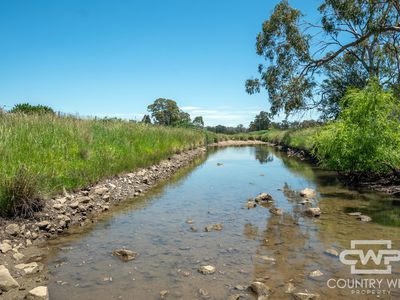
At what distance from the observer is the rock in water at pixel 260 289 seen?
213 inches

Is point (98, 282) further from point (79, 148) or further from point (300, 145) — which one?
point (300, 145)

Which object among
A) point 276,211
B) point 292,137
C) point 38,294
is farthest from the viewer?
point 292,137

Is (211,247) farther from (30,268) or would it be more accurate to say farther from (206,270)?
(30,268)

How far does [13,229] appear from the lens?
736 cm

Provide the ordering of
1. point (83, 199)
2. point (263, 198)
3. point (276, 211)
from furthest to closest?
1. point (263, 198)
2. point (276, 211)
3. point (83, 199)

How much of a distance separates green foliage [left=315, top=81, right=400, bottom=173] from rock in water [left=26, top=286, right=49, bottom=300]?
40.5 ft

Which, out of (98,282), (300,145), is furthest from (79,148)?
(300,145)

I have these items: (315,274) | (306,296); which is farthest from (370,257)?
(306,296)

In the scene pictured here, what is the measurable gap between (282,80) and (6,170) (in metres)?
22.2

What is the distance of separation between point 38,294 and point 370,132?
41.4 feet

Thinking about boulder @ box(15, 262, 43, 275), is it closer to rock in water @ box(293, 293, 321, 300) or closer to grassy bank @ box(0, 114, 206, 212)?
grassy bank @ box(0, 114, 206, 212)

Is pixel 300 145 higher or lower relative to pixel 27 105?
lower

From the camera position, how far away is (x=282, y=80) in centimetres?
2684

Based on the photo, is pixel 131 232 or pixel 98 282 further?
pixel 131 232
